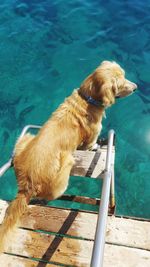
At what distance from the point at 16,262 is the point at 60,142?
1428mm

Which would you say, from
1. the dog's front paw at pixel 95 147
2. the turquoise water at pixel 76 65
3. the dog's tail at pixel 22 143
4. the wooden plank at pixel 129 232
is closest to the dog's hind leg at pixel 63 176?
the dog's tail at pixel 22 143

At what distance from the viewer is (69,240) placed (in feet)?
12.5

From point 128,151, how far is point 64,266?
3.67 metres

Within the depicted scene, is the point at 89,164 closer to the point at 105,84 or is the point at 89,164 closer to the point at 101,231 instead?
the point at 105,84

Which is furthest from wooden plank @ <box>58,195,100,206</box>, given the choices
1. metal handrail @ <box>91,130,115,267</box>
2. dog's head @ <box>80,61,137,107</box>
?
metal handrail @ <box>91,130,115,267</box>

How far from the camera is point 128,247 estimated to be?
3686 mm

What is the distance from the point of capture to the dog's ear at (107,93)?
4.48 metres

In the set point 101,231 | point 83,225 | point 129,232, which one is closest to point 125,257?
point 129,232

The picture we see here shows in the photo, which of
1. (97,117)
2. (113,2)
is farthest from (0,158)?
(113,2)

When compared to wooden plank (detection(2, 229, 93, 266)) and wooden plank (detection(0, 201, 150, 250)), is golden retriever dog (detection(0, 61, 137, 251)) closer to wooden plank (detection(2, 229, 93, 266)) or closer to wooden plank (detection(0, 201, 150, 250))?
wooden plank (detection(0, 201, 150, 250))

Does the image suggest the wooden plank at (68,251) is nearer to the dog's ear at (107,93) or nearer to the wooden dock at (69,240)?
the wooden dock at (69,240)

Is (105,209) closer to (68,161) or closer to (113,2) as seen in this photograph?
(68,161)

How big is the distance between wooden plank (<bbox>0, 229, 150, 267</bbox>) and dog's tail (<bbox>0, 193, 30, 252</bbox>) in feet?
1.65

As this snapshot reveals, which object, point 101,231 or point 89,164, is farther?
point 89,164
